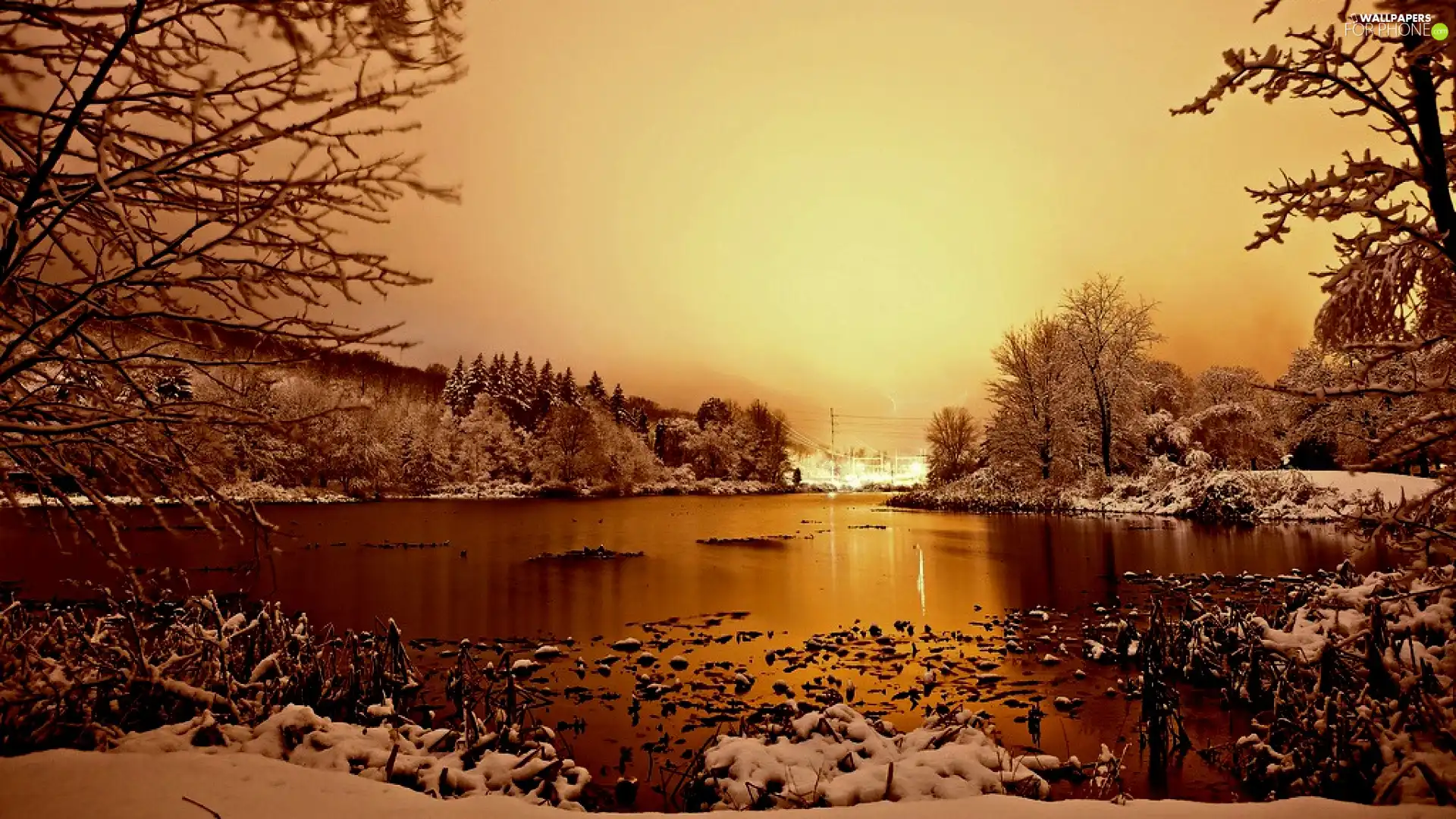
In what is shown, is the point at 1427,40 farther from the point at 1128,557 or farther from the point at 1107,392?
the point at 1107,392

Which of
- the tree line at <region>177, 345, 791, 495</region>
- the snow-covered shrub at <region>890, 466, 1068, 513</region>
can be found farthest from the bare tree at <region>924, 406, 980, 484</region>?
the tree line at <region>177, 345, 791, 495</region>

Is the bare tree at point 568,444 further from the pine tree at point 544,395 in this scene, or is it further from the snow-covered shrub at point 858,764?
the snow-covered shrub at point 858,764

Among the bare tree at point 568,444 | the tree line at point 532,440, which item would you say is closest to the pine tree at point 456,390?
the tree line at point 532,440

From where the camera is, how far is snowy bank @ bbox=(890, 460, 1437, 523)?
29.4 m

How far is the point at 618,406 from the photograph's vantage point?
9788 cm

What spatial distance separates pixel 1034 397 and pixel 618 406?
214 feet

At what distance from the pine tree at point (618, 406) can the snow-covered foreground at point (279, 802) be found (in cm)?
9105

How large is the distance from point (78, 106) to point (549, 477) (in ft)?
240

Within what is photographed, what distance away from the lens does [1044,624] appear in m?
13.0

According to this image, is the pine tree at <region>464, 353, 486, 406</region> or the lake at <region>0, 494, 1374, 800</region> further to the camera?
the pine tree at <region>464, 353, 486, 406</region>

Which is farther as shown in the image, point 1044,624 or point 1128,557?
point 1128,557

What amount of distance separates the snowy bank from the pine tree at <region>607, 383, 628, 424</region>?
188 ft

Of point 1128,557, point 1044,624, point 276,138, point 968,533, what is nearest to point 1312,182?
point 276,138

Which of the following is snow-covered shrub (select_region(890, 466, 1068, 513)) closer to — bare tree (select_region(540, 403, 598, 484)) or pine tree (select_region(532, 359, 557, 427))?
bare tree (select_region(540, 403, 598, 484))
